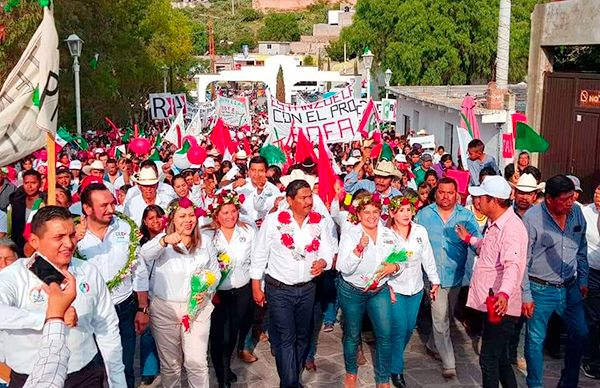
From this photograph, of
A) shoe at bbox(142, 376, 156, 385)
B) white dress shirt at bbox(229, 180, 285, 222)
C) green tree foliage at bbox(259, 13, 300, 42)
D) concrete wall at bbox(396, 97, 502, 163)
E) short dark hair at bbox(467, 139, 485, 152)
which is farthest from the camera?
green tree foliage at bbox(259, 13, 300, 42)

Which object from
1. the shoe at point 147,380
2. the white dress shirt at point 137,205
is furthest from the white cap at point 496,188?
the white dress shirt at point 137,205

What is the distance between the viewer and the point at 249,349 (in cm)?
728

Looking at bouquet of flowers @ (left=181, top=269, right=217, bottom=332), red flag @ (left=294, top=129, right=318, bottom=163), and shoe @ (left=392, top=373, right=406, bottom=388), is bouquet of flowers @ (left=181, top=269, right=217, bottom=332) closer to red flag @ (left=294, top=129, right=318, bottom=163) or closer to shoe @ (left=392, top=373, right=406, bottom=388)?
shoe @ (left=392, top=373, right=406, bottom=388)

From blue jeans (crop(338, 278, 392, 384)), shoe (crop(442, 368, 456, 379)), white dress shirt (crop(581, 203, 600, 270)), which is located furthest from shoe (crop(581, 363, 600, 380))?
blue jeans (crop(338, 278, 392, 384))

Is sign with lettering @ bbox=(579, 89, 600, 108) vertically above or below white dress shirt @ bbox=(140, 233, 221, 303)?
above

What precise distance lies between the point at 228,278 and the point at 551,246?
277 centimetres

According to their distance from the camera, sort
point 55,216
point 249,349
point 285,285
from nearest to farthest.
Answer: point 55,216 < point 285,285 < point 249,349

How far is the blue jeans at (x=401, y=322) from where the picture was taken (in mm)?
6102

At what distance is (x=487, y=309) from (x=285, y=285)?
5.46ft

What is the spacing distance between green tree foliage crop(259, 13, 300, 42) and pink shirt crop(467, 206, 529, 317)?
123 m

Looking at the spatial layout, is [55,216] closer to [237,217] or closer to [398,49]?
[237,217]

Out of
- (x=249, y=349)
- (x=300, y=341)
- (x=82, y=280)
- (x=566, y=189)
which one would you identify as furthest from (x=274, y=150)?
(x=82, y=280)

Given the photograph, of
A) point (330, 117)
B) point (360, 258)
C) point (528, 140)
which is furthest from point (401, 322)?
point (330, 117)

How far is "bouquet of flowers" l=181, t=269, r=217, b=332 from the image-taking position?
546 cm
